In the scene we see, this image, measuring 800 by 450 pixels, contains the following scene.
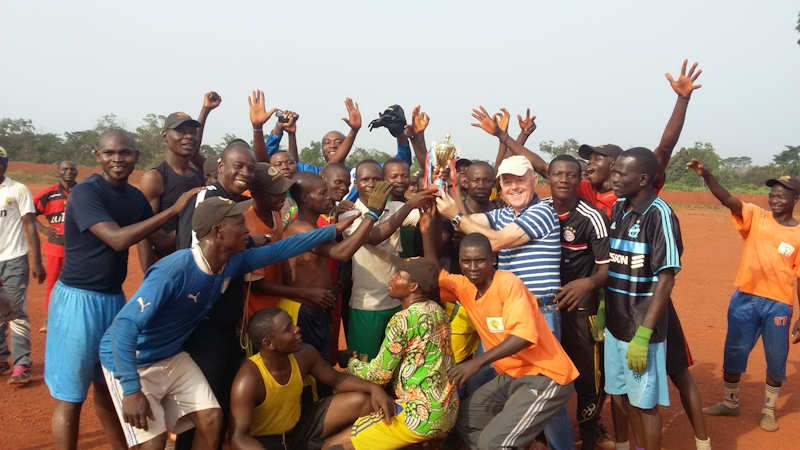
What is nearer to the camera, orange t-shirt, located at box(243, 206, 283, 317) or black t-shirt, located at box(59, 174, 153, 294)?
black t-shirt, located at box(59, 174, 153, 294)

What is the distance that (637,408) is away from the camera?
13.3ft

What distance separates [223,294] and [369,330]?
4.49 ft

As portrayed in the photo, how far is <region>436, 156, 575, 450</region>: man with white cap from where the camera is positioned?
13.3ft

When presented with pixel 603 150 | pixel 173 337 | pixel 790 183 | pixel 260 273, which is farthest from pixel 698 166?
pixel 173 337

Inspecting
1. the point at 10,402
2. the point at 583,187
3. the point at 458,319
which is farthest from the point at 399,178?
the point at 10,402

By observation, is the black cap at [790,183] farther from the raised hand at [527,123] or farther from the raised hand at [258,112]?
the raised hand at [258,112]

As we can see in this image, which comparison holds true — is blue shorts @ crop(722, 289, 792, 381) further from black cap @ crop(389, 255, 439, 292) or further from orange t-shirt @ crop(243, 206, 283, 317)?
orange t-shirt @ crop(243, 206, 283, 317)

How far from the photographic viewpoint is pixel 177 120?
4.84 m

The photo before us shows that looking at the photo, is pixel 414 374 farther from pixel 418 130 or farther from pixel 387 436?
pixel 418 130

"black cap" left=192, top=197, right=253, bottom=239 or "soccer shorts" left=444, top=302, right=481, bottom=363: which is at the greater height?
"black cap" left=192, top=197, right=253, bottom=239

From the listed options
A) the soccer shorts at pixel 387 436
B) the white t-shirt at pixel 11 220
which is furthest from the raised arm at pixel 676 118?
the white t-shirt at pixel 11 220

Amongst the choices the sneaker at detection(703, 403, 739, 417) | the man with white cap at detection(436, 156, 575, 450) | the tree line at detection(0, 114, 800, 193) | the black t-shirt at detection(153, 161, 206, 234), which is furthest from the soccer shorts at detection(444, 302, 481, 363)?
the tree line at detection(0, 114, 800, 193)

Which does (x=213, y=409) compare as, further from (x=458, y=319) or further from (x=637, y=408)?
(x=637, y=408)

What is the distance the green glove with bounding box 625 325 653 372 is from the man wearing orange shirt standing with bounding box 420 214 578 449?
419mm
